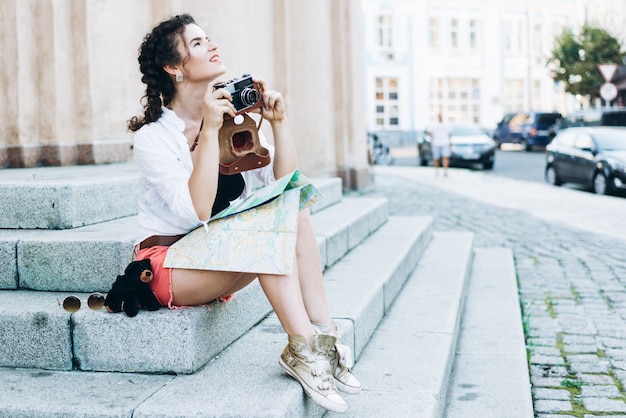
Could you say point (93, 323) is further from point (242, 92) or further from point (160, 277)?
point (242, 92)

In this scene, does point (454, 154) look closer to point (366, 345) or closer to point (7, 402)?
point (366, 345)

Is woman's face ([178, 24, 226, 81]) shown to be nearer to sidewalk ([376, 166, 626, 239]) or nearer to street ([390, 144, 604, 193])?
sidewalk ([376, 166, 626, 239])

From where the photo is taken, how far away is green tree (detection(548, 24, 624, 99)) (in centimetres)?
4159

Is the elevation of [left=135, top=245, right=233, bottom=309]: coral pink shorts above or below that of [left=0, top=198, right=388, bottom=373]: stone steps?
above

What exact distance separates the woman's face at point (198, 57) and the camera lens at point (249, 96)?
0.27 m

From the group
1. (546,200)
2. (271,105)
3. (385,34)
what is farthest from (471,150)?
(385,34)

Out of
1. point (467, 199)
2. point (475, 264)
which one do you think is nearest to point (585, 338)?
point (475, 264)

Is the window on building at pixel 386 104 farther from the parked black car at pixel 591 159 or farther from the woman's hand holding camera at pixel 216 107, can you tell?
the woman's hand holding camera at pixel 216 107

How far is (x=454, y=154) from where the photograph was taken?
Result: 2520 cm

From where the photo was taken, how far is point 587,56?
41.9 metres

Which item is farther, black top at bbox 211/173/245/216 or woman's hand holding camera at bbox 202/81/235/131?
black top at bbox 211/173/245/216

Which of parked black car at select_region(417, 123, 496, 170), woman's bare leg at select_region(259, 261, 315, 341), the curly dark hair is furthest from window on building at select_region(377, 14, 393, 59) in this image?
woman's bare leg at select_region(259, 261, 315, 341)

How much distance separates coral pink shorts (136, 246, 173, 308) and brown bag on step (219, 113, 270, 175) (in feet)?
1.42

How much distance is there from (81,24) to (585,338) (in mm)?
4726
